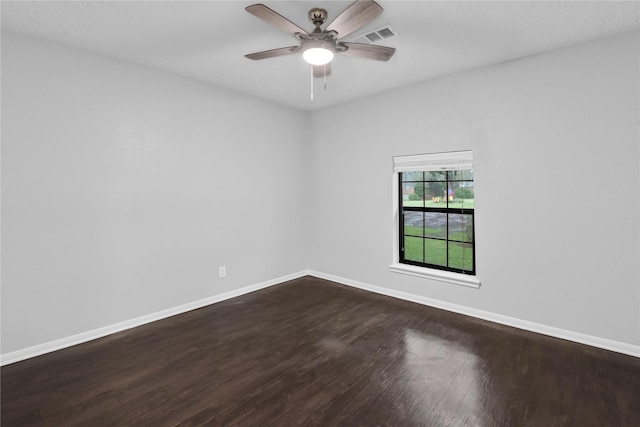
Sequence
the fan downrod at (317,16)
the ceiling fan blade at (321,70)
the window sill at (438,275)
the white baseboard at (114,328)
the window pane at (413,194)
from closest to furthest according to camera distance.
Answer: the fan downrod at (317,16)
the white baseboard at (114,328)
the ceiling fan blade at (321,70)
the window sill at (438,275)
the window pane at (413,194)

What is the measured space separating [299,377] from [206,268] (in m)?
1.95

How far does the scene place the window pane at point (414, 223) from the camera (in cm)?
388

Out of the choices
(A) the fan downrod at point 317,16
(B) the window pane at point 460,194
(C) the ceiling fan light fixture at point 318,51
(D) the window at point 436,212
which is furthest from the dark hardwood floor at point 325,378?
(A) the fan downrod at point 317,16

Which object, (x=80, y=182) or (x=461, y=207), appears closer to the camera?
(x=80, y=182)

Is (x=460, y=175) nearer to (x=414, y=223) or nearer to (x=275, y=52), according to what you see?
(x=414, y=223)

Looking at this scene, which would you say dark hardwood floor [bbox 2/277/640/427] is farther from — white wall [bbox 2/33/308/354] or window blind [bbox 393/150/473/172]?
window blind [bbox 393/150/473/172]

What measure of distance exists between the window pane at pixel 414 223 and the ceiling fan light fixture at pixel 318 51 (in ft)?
7.69

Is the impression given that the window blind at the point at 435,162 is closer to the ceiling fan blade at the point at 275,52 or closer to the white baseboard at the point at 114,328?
the ceiling fan blade at the point at 275,52

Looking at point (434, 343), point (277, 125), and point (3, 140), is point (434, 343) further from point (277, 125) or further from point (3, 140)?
point (3, 140)

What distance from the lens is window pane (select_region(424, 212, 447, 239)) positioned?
145 inches

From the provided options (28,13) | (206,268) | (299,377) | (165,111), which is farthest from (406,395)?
(28,13)

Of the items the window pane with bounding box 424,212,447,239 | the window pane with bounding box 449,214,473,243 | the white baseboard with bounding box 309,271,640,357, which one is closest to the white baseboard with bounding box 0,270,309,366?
the white baseboard with bounding box 309,271,640,357

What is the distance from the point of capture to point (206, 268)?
3664 millimetres

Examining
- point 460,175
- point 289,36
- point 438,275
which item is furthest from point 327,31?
point 438,275
